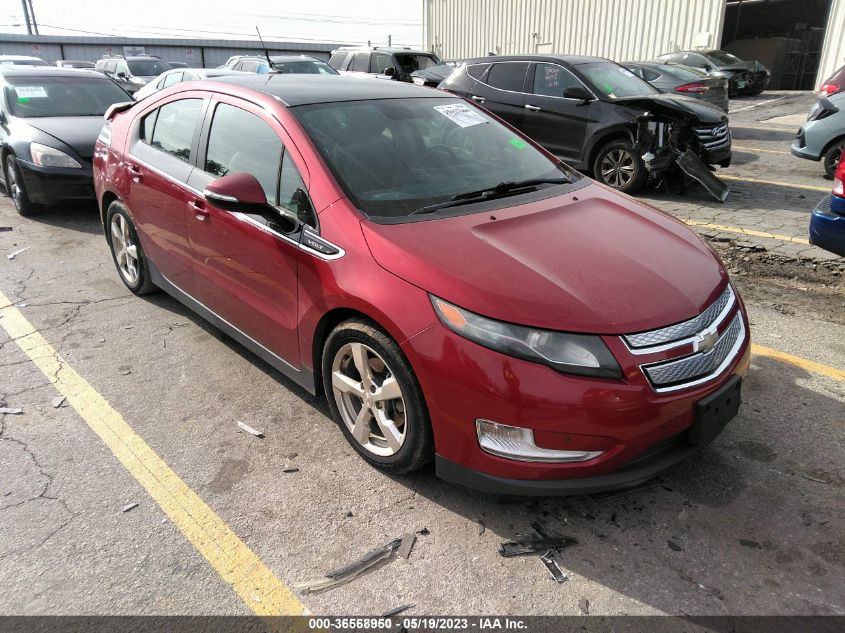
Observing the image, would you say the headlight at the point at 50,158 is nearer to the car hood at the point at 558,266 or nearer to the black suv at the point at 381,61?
the car hood at the point at 558,266

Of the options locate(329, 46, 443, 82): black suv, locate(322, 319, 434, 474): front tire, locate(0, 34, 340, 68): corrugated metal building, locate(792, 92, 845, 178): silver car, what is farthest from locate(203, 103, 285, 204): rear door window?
locate(0, 34, 340, 68): corrugated metal building

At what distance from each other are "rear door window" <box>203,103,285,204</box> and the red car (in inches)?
0.5

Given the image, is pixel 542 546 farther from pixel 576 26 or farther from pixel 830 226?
pixel 576 26

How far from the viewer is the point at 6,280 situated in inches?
216

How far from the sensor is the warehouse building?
20797 mm

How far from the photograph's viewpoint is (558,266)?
2580mm

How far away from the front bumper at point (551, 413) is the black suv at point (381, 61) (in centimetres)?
1341

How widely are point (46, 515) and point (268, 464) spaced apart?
3.06 feet

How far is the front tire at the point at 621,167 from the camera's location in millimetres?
7887

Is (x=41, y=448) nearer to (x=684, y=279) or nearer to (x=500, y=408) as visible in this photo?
(x=500, y=408)

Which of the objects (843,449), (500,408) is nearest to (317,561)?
(500,408)

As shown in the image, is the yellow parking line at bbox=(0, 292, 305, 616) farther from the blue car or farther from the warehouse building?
the warehouse building

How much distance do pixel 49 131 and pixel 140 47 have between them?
37.7 metres

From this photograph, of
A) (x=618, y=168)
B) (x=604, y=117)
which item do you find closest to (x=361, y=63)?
(x=604, y=117)
